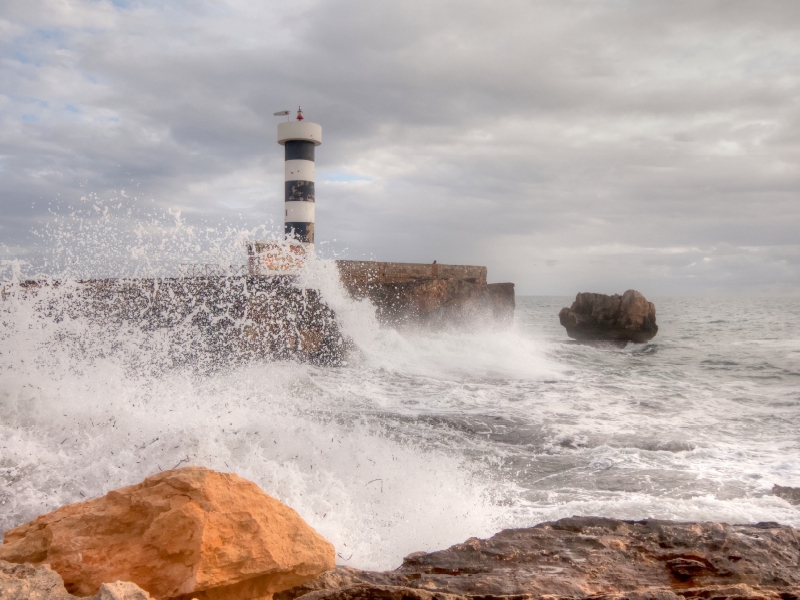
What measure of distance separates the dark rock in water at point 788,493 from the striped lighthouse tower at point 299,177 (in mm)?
11907

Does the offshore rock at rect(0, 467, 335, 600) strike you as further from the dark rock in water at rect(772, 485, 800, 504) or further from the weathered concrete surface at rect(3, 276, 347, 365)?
the weathered concrete surface at rect(3, 276, 347, 365)

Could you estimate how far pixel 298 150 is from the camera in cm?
1512

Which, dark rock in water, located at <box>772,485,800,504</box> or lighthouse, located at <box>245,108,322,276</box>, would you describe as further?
lighthouse, located at <box>245,108,322,276</box>

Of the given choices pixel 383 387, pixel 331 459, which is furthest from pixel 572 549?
pixel 383 387

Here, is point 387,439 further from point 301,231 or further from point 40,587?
point 301,231

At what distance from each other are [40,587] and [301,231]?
44.1 feet

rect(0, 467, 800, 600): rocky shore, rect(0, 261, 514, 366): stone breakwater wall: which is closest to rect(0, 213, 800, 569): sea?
rect(0, 261, 514, 366): stone breakwater wall

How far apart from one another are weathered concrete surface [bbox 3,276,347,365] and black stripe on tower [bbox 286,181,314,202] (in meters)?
4.86

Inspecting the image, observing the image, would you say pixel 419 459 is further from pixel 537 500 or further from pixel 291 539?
pixel 291 539

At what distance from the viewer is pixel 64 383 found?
4.96 meters

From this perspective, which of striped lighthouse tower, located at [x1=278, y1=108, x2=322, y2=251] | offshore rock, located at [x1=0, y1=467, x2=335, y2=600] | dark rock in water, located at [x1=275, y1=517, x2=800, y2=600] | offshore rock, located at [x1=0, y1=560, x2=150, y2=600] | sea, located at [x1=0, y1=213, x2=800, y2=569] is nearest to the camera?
offshore rock, located at [x1=0, y1=560, x2=150, y2=600]

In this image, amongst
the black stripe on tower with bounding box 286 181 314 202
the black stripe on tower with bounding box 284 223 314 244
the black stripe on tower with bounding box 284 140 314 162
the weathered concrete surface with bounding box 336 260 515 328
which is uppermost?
the black stripe on tower with bounding box 284 140 314 162

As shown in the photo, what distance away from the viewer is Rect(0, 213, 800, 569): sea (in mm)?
3264

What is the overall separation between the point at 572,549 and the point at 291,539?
1.29m
